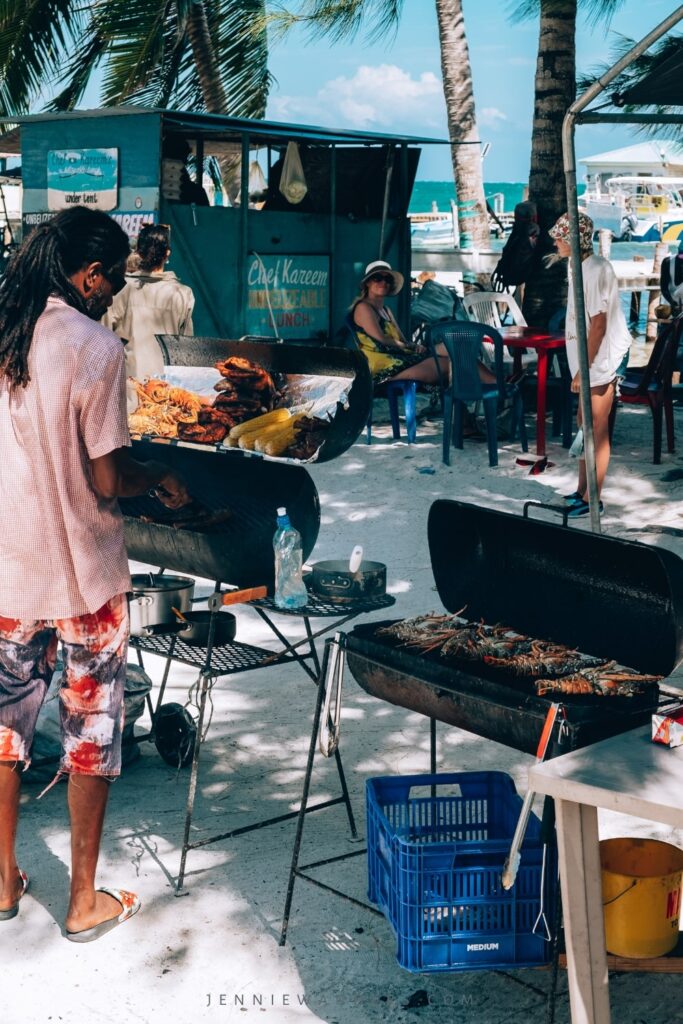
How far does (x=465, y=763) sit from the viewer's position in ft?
16.9

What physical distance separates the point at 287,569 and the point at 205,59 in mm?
14559

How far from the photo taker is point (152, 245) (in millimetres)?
8438

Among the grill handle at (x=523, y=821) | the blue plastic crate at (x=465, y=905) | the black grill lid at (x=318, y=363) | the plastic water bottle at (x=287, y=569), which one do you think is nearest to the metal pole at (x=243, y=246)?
the black grill lid at (x=318, y=363)

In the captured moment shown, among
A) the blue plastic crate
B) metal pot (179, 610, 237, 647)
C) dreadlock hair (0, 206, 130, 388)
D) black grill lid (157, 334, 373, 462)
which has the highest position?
dreadlock hair (0, 206, 130, 388)

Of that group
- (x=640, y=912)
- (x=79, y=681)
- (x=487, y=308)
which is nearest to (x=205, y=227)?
(x=487, y=308)

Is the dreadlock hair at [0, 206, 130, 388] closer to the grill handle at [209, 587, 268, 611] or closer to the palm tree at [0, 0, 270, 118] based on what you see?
the grill handle at [209, 587, 268, 611]

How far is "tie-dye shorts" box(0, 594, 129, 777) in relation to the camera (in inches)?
151

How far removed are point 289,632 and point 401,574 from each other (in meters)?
1.11

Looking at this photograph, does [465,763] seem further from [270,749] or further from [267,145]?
[267,145]

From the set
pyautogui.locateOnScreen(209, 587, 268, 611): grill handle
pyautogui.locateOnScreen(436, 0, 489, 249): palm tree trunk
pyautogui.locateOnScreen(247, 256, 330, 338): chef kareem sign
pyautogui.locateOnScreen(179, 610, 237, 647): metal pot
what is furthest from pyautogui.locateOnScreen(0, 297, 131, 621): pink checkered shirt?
pyautogui.locateOnScreen(436, 0, 489, 249): palm tree trunk

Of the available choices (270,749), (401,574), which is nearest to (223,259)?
(401,574)

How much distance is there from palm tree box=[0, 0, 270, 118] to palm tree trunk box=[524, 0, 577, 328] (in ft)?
19.6

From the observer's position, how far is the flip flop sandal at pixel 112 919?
12.7 ft

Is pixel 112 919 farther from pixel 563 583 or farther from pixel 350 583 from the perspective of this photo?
pixel 563 583
